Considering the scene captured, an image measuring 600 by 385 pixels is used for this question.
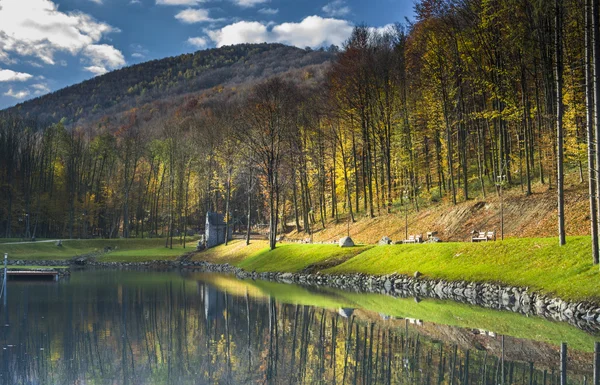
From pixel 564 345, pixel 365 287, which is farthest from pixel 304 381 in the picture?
pixel 365 287

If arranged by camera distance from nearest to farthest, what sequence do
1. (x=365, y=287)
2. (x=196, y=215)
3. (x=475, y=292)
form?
1. (x=475, y=292)
2. (x=365, y=287)
3. (x=196, y=215)

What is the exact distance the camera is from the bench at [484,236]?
3222cm

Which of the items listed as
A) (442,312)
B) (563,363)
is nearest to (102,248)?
(442,312)

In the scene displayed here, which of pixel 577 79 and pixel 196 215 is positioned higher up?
pixel 577 79

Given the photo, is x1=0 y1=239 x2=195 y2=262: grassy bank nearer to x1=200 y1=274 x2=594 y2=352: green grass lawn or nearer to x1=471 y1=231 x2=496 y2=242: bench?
x1=200 y1=274 x2=594 y2=352: green grass lawn

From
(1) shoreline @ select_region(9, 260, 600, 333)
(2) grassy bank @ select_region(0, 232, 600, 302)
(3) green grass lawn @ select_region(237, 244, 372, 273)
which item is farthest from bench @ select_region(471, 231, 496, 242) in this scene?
(3) green grass lawn @ select_region(237, 244, 372, 273)

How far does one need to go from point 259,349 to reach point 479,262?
16270mm

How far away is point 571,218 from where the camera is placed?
2953 cm

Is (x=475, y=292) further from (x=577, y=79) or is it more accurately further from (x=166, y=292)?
(x=166, y=292)

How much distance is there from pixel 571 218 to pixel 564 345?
58.5 feet

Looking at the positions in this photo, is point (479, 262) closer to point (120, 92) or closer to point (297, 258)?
point (297, 258)

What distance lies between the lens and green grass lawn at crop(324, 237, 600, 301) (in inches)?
810

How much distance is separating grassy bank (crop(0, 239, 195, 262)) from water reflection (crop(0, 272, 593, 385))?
38.6 m

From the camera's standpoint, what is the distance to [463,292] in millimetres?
25391
